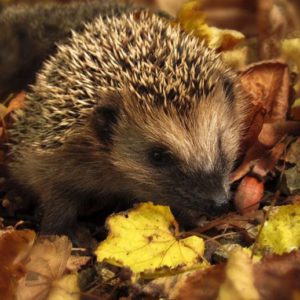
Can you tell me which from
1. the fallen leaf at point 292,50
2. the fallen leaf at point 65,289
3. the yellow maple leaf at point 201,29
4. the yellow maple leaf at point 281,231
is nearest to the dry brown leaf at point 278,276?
the yellow maple leaf at point 281,231

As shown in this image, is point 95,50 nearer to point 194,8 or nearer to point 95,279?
point 194,8

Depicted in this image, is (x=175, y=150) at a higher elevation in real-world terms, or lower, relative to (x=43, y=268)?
higher

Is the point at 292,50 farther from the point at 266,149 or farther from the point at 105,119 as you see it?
the point at 105,119

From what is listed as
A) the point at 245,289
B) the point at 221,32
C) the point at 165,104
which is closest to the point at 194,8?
the point at 221,32

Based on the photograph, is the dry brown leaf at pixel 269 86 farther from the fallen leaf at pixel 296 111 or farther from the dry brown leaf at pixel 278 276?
the dry brown leaf at pixel 278 276

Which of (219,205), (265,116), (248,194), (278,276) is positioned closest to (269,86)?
(265,116)

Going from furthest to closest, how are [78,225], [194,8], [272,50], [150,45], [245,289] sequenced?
[272,50] < [194,8] < [78,225] < [150,45] < [245,289]

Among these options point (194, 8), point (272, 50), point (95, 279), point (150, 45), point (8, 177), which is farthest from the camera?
point (272, 50)
